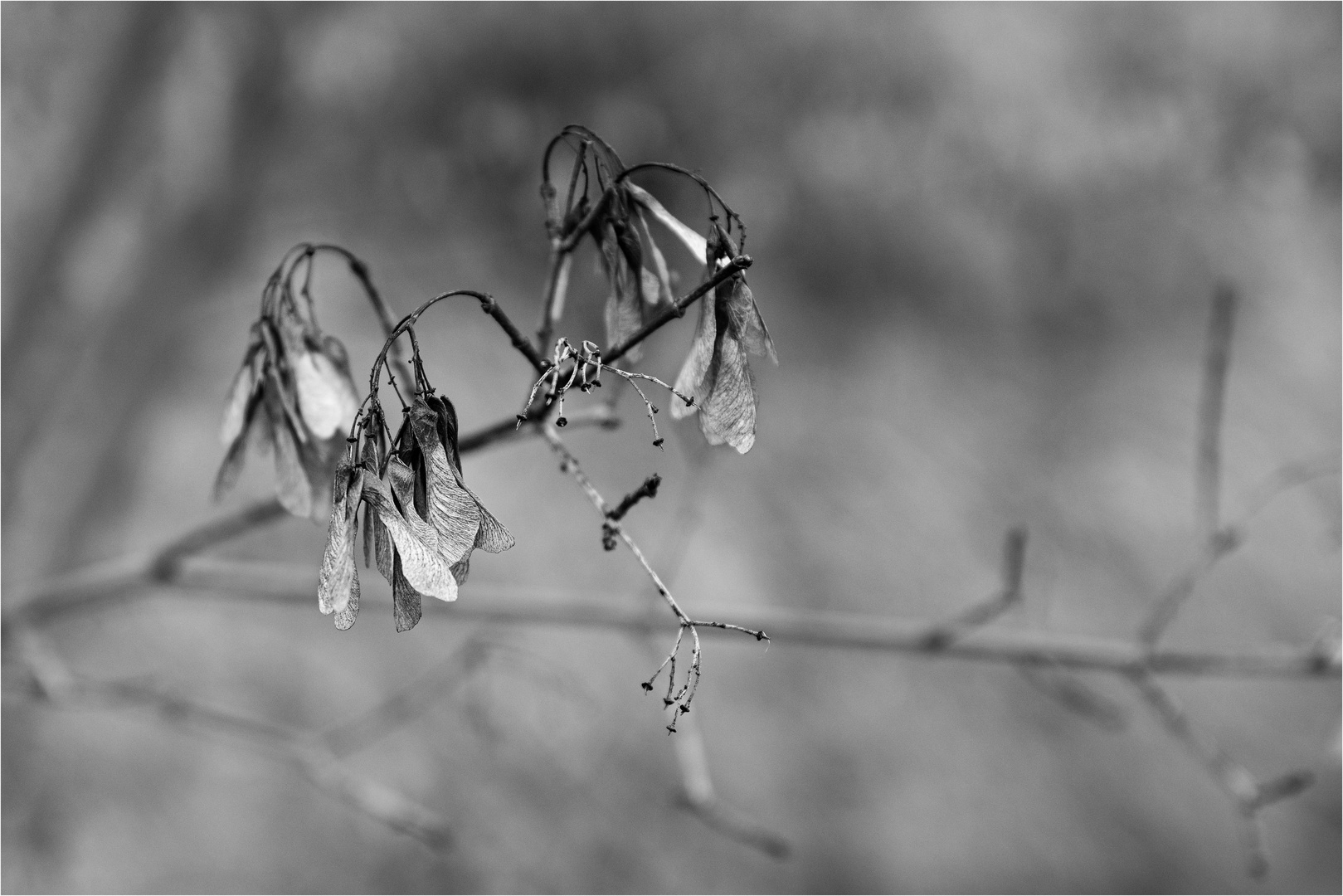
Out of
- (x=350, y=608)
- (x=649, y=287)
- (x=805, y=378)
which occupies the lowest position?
(x=350, y=608)

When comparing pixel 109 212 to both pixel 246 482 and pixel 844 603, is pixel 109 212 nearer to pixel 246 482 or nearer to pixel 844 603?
pixel 246 482

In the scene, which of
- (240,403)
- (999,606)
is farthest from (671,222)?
(999,606)

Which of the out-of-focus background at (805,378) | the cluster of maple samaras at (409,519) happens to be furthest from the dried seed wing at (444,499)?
the out-of-focus background at (805,378)

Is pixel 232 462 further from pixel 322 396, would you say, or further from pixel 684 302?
pixel 684 302

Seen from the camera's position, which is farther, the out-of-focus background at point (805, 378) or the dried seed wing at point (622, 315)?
the out-of-focus background at point (805, 378)

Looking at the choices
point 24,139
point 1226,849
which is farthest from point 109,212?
point 1226,849

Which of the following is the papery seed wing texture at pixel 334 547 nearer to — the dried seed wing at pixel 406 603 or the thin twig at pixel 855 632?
the dried seed wing at pixel 406 603
